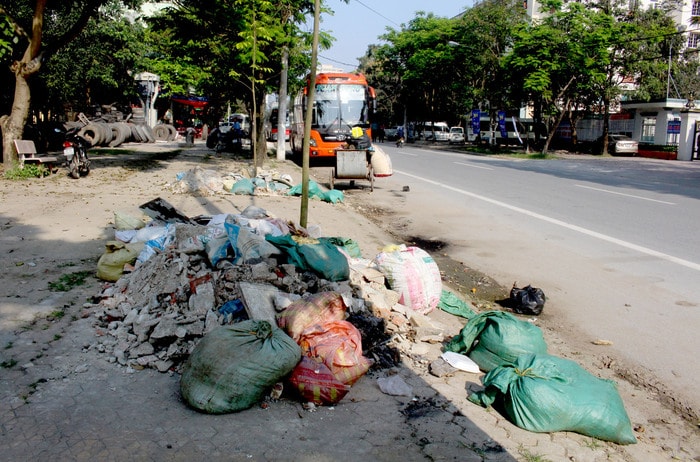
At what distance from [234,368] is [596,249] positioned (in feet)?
20.3

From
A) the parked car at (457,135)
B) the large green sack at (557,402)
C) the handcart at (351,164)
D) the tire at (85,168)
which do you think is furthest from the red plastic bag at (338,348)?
the parked car at (457,135)

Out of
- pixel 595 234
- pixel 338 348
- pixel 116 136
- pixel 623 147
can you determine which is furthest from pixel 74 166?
pixel 623 147

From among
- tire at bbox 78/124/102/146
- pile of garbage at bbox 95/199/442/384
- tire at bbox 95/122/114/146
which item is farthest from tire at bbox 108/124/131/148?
pile of garbage at bbox 95/199/442/384

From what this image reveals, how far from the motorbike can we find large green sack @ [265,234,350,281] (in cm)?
1080

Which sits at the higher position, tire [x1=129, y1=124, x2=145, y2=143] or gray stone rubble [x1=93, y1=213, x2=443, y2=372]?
tire [x1=129, y1=124, x2=145, y2=143]

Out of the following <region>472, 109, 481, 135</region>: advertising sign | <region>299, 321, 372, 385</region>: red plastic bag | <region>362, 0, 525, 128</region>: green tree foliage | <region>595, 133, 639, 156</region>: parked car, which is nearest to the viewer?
<region>299, 321, 372, 385</region>: red plastic bag

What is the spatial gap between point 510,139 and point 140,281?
149 ft

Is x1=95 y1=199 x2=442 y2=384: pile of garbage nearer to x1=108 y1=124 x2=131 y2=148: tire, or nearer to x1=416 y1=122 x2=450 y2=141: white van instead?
x1=108 y1=124 x2=131 y2=148: tire

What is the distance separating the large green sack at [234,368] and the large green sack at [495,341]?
141cm

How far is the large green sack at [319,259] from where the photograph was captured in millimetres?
5180

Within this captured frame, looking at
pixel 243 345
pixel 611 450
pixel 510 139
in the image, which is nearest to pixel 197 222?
pixel 243 345

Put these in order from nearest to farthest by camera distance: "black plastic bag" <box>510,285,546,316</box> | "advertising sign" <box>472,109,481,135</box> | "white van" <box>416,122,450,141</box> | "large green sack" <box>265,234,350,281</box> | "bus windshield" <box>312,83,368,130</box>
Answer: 1. "large green sack" <box>265,234,350,281</box>
2. "black plastic bag" <box>510,285,546,316</box>
3. "bus windshield" <box>312,83,368,130</box>
4. "advertising sign" <box>472,109,481,135</box>
5. "white van" <box>416,122,450,141</box>

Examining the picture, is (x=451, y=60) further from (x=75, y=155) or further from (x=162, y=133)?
(x=75, y=155)

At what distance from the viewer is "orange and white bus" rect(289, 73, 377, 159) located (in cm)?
2222
